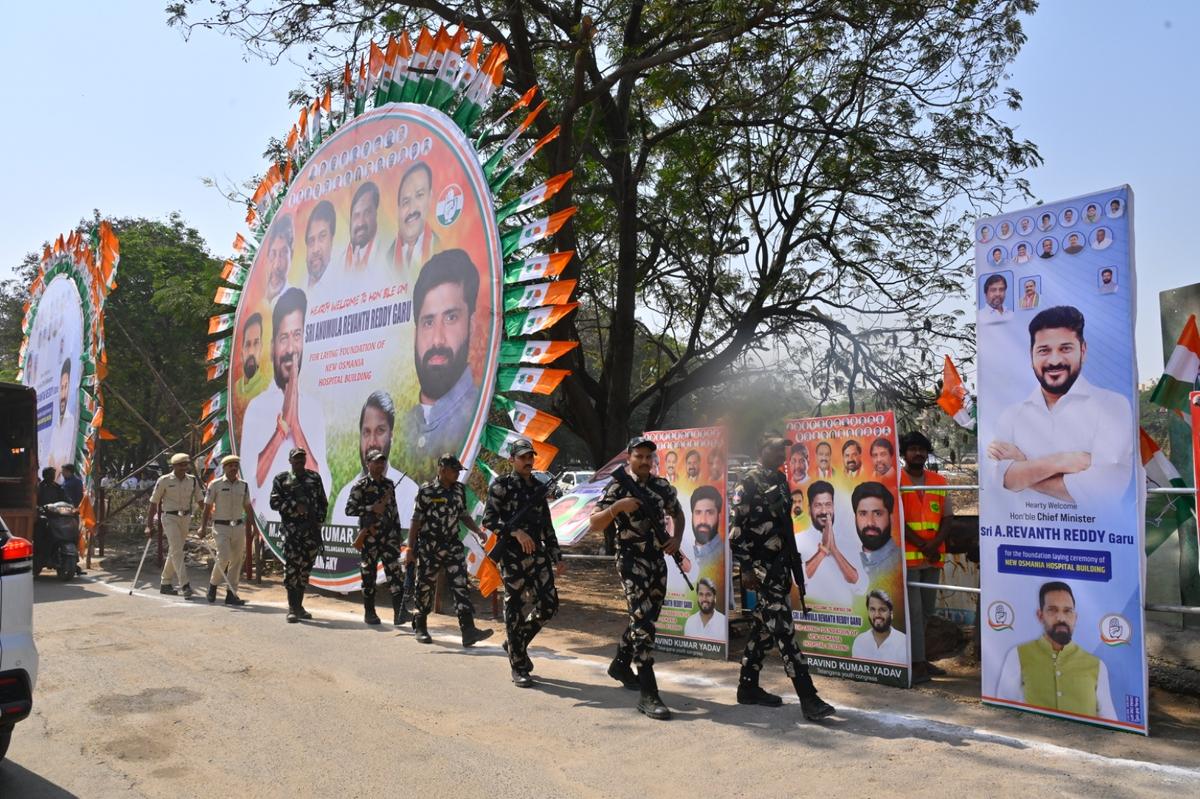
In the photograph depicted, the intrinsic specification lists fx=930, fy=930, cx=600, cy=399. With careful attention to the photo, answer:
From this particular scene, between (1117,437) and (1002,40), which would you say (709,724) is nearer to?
(1117,437)

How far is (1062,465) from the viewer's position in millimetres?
5945

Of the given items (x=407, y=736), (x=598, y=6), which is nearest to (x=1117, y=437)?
(x=407, y=736)

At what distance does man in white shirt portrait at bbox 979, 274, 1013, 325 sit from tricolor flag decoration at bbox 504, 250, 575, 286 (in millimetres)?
4698

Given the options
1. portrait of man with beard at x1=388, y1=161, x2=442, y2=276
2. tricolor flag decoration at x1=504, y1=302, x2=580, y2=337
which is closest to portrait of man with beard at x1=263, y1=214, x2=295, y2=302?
portrait of man with beard at x1=388, y1=161, x2=442, y2=276

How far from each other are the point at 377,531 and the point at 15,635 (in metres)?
6.01

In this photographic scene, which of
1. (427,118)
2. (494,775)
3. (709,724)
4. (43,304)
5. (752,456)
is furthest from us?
(43,304)

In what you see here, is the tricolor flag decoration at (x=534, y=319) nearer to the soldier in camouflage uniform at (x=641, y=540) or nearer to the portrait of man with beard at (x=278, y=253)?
the soldier in camouflage uniform at (x=641, y=540)

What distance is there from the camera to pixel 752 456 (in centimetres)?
823

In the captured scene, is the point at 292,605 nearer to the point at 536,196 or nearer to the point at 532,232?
the point at 532,232

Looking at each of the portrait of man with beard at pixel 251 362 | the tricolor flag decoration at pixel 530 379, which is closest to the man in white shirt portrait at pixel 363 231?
the portrait of man with beard at pixel 251 362

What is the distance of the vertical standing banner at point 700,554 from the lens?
8.03m

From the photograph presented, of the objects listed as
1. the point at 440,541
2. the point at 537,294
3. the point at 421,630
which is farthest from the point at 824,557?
the point at 537,294

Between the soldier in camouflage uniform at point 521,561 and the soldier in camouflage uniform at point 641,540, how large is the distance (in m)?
0.92

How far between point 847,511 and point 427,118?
822 centimetres
